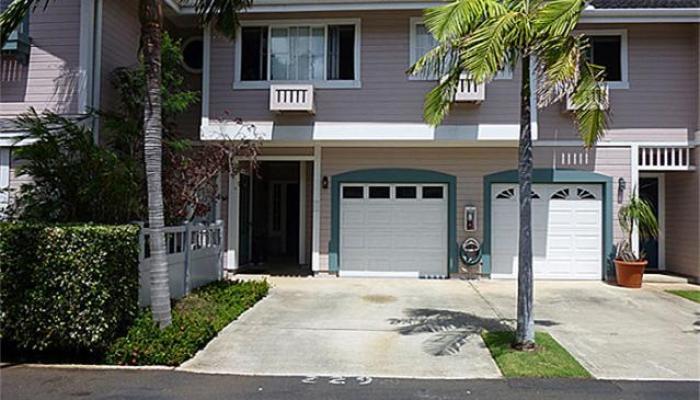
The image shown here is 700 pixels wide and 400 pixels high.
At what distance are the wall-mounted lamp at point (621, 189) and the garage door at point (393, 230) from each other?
414 centimetres

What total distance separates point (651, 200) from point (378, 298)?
27.8 ft

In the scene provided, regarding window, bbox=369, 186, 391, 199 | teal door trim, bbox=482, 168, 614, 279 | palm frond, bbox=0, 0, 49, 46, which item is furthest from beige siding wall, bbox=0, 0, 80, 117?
teal door trim, bbox=482, 168, 614, 279

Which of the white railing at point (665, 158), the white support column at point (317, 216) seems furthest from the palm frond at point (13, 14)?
the white railing at point (665, 158)

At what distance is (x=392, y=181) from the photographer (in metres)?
12.9

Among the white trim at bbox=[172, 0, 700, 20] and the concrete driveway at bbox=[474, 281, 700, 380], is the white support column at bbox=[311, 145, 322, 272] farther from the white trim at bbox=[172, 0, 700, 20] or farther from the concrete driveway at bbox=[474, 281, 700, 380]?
the concrete driveway at bbox=[474, 281, 700, 380]

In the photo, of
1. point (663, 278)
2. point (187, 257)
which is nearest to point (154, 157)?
point (187, 257)

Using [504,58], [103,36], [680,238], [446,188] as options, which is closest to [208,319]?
[504,58]

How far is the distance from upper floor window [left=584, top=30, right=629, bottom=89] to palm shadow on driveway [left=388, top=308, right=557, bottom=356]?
7.20 meters

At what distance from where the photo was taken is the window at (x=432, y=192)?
42.5ft

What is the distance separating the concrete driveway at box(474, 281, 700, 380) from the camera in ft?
20.9

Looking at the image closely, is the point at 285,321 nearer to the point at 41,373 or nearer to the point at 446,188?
the point at 41,373

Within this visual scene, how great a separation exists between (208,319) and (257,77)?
6712 millimetres

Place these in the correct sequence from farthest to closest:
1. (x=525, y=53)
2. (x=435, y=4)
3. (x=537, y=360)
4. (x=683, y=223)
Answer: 1. (x=683, y=223)
2. (x=435, y=4)
3. (x=525, y=53)
4. (x=537, y=360)

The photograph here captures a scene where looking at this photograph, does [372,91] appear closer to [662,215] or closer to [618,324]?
[618,324]
